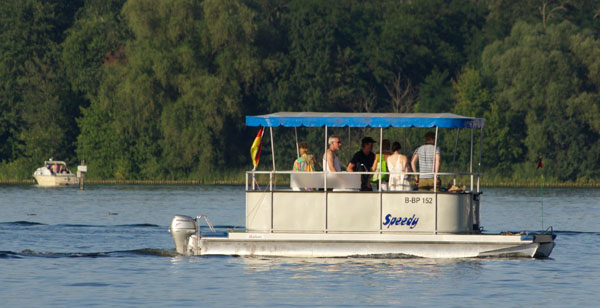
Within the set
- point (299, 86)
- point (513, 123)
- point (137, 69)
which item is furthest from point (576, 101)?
point (137, 69)

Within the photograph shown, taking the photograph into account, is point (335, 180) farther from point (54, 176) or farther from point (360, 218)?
point (54, 176)

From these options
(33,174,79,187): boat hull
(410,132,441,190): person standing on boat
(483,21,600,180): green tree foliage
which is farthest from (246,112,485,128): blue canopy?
(33,174,79,187): boat hull

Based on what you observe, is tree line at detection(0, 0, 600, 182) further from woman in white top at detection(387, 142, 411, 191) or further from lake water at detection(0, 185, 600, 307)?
woman in white top at detection(387, 142, 411, 191)

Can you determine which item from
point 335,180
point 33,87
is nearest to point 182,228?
point 335,180

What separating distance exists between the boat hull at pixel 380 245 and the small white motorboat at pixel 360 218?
2 centimetres

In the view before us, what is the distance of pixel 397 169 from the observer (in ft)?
78.3

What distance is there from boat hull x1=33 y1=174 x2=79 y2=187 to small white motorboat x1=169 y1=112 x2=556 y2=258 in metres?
49.9

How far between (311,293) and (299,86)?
61.4 meters

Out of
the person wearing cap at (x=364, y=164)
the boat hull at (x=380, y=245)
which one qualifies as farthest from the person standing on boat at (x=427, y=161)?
the boat hull at (x=380, y=245)

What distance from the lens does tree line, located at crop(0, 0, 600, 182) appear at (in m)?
72.8

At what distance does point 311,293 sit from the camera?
2039 cm

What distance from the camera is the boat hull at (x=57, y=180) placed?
237 ft

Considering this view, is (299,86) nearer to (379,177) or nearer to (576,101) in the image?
(576,101)

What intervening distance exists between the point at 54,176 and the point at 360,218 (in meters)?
51.5
